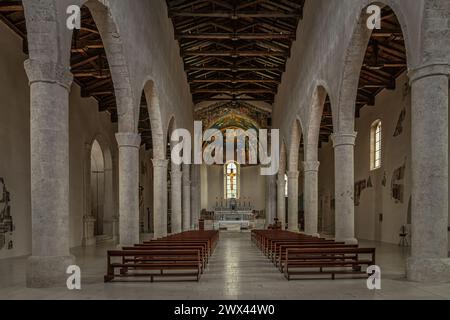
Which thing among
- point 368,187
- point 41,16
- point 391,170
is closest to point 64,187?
point 41,16

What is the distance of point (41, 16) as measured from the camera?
25.1 ft

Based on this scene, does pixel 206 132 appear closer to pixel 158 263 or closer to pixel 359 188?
pixel 359 188

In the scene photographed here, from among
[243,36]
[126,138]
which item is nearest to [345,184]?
[126,138]

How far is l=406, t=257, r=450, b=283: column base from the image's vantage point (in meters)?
7.89

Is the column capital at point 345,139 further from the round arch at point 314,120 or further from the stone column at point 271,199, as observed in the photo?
the stone column at point 271,199

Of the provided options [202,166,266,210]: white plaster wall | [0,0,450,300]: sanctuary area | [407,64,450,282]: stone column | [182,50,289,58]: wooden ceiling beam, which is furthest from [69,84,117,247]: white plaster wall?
[202,166,266,210]: white plaster wall

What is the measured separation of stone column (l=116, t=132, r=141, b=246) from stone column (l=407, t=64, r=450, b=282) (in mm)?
7471

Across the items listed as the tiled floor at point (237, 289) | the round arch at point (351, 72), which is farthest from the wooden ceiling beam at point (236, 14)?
the tiled floor at point (237, 289)

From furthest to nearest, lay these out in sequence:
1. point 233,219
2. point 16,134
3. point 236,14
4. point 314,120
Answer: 1. point 233,219
2. point 236,14
3. point 314,120
4. point 16,134

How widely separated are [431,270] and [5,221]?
12.0 metres

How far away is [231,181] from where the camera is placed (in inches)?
1780

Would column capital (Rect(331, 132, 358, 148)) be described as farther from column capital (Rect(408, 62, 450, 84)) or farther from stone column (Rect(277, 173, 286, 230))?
stone column (Rect(277, 173, 286, 230))

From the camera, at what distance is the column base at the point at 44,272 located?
762 cm
